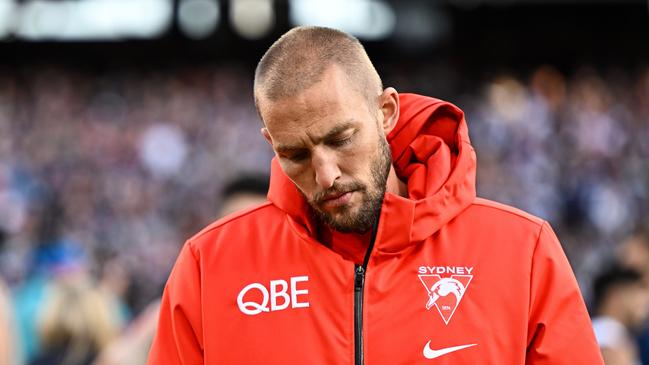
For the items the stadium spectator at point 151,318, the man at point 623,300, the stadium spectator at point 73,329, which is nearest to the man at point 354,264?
the stadium spectator at point 151,318

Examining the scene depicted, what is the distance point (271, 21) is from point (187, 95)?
→ 8.49 feet

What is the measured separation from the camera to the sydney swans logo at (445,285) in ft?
7.47

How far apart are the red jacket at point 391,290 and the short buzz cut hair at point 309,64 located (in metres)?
0.24

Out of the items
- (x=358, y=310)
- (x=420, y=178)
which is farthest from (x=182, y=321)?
(x=420, y=178)

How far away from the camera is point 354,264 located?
235 cm

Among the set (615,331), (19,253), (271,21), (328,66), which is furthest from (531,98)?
(328,66)

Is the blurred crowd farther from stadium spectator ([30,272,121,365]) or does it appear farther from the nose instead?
the nose

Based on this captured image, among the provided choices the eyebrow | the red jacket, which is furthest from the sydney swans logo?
the eyebrow

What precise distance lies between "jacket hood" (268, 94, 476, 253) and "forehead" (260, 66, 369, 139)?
0.65ft

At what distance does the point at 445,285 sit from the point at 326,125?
414 millimetres

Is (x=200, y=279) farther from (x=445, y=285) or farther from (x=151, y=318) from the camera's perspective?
(x=151, y=318)

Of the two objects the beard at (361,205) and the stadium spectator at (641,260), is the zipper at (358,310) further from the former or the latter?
the stadium spectator at (641,260)

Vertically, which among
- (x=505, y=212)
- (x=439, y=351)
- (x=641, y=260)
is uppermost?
(x=505, y=212)

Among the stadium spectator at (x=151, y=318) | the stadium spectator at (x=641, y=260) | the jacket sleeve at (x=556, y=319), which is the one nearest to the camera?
the jacket sleeve at (x=556, y=319)
